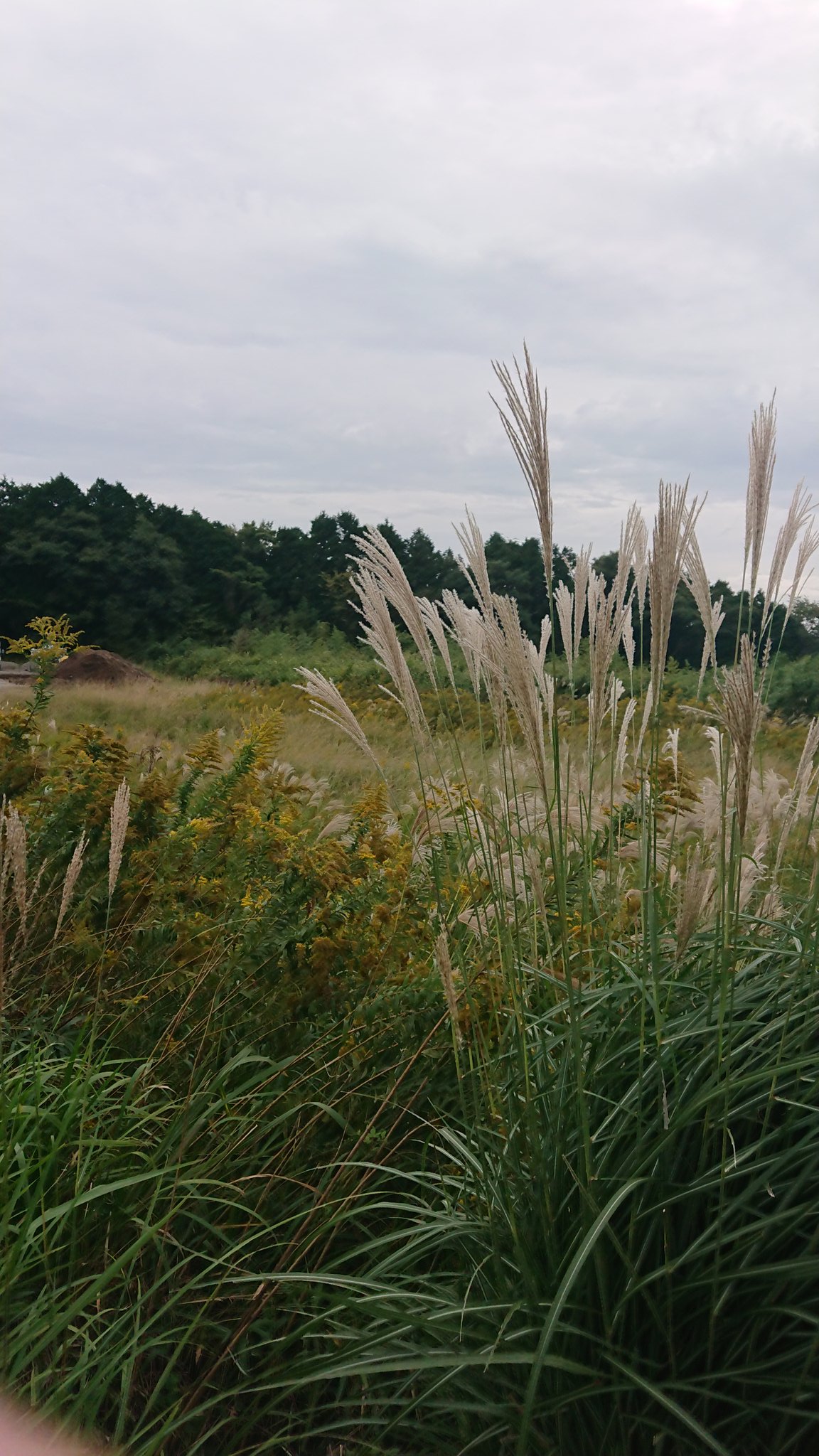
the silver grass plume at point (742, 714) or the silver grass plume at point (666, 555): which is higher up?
the silver grass plume at point (666, 555)

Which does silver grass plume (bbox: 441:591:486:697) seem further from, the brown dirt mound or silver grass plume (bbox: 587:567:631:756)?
the brown dirt mound

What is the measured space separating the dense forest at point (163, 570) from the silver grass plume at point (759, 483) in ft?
57.0

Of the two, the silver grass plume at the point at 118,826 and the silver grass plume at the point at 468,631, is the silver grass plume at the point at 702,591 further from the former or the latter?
the silver grass plume at the point at 118,826

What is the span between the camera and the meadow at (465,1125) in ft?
4.68

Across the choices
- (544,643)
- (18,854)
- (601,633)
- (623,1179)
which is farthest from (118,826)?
(623,1179)

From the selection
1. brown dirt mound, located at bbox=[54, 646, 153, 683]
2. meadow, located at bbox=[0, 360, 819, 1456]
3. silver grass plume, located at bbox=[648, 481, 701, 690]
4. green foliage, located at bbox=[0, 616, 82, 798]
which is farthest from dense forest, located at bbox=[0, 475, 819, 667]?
silver grass plume, located at bbox=[648, 481, 701, 690]

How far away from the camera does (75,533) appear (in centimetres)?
2144

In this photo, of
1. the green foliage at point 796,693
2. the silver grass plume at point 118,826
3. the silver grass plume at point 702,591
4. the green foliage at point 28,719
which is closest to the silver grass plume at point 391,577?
the silver grass plume at point 702,591

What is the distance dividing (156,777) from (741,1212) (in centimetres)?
242

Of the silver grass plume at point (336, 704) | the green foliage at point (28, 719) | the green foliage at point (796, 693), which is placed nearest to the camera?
the silver grass plume at point (336, 704)

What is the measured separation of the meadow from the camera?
1427 millimetres

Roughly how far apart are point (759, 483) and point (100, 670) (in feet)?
49.9

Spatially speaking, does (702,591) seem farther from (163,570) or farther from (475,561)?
(163,570)

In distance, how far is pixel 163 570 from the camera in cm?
2159
